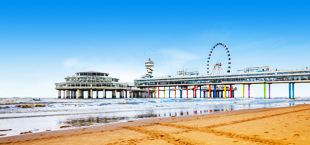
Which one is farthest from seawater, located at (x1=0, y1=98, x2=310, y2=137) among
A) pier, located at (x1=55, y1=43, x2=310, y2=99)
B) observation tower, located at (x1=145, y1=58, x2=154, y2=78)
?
observation tower, located at (x1=145, y1=58, x2=154, y2=78)

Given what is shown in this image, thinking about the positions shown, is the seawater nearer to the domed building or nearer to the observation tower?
the domed building

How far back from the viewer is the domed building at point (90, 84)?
93.4 m

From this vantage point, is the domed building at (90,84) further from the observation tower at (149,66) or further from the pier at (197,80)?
the observation tower at (149,66)

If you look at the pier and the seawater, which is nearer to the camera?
the seawater

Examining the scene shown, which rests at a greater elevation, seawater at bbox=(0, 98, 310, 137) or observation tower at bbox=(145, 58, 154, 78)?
observation tower at bbox=(145, 58, 154, 78)

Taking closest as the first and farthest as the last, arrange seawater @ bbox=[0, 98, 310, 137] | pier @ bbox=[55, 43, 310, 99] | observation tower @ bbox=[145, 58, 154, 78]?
1. seawater @ bbox=[0, 98, 310, 137]
2. pier @ bbox=[55, 43, 310, 99]
3. observation tower @ bbox=[145, 58, 154, 78]

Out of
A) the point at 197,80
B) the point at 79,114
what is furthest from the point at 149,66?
the point at 79,114

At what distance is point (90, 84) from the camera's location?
308ft

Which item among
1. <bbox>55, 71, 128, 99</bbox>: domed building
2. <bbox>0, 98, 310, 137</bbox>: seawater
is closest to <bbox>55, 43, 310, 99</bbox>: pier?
<bbox>55, 71, 128, 99</bbox>: domed building

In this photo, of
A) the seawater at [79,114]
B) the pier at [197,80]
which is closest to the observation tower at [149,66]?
the pier at [197,80]

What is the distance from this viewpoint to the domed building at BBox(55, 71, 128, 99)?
93438 mm

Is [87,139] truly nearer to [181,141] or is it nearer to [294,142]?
[181,141]

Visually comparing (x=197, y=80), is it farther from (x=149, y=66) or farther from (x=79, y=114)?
(x=79, y=114)

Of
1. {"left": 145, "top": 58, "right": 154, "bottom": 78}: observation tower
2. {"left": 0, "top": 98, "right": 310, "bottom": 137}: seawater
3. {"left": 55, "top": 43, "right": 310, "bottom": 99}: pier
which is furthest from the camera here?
{"left": 145, "top": 58, "right": 154, "bottom": 78}: observation tower
